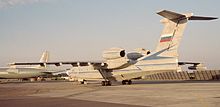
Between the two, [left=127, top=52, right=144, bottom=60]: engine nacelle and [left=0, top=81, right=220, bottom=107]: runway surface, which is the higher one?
[left=127, top=52, right=144, bottom=60]: engine nacelle

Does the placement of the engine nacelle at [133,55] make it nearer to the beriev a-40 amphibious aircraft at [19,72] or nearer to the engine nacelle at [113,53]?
the engine nacelle at [113,53]

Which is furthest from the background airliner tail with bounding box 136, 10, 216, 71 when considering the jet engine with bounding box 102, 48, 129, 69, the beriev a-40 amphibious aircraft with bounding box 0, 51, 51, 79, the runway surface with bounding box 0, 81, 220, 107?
the beriev a-40 amphibious aircraft with bounding box 0, 51, 51, 79

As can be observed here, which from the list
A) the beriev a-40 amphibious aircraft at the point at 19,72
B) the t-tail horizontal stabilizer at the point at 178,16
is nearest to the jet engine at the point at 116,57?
the t-tail horizontal stabilizer at the point at 178,16

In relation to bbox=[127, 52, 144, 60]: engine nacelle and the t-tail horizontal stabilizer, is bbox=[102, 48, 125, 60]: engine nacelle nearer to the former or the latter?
bbox=[127, 52, 144, 60]: engine nacelle

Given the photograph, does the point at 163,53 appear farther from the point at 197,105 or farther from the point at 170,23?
the point at 197,105

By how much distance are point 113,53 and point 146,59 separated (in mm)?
4261

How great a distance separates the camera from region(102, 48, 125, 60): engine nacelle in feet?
121

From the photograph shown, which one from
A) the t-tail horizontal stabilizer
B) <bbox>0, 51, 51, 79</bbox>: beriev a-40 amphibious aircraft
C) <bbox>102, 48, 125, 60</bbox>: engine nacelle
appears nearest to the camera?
the t-tail horizontal stabilizer

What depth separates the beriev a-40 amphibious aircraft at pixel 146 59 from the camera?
33072 millimetres

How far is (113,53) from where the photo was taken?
3709 cm

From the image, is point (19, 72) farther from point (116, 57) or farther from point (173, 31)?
point (173, 31)

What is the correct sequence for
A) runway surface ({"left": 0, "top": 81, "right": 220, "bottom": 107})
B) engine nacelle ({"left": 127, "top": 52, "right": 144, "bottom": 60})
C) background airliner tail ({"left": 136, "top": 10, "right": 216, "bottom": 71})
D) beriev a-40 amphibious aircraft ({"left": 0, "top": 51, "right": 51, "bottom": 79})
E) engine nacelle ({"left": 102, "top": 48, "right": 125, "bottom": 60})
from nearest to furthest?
runway surface ({"left": 0, "top": 81, "right": 220, "bottom": 107}), background airliner tail ({"left": 136, "top": 10, "right": 216, "bottom": 71}), engine nacelle ({"left": 102, "top": 48, "right": 125, "bottom": 60}), engine nacelle ({"left": 127, "top": 52, "right": 144, "bottom": 60}), beriev a-40 amphibious aircraft ({"left": 0, "top": 51, "right": 51, "bottom": 79})

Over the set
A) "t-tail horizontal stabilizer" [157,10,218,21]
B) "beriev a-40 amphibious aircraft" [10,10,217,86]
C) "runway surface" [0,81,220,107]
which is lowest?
A: "runway surface" [0,81,220,107]

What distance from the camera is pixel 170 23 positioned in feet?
112
